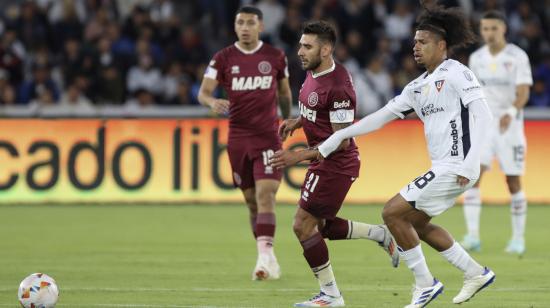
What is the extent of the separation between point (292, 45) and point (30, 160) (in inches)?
235

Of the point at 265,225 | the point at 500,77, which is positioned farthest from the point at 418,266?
the point at 500,77

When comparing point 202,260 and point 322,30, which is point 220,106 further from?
point 202,260

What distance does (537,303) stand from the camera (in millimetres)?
9500

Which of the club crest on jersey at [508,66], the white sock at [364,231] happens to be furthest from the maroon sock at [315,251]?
the club crest on jersey at [508,66]

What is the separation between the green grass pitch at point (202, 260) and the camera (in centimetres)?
991

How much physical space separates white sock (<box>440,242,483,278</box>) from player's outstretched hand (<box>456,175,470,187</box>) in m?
0.63

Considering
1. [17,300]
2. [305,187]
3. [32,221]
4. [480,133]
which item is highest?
[480,133]

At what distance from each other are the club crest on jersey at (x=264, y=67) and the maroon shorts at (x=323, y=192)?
2.30m

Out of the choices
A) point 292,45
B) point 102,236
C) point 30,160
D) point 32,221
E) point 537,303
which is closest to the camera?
point 537,303

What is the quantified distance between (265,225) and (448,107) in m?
3.14

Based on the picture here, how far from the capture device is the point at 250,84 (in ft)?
39.1

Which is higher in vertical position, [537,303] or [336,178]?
[336,178]

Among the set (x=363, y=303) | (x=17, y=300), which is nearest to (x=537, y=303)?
(x=363, y=303)

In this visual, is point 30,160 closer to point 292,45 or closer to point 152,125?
point 152,125
